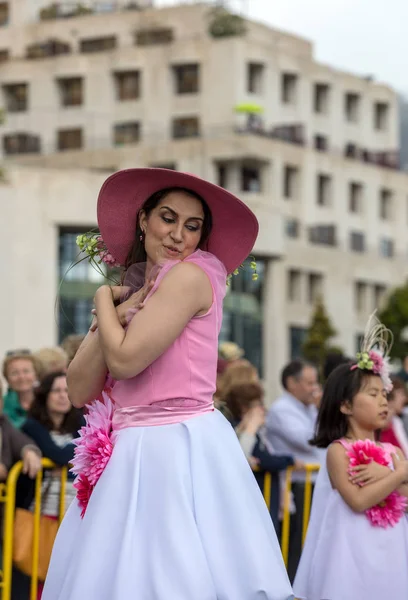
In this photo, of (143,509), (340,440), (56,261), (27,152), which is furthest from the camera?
(27,152)

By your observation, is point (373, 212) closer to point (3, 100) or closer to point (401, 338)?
point (401, 338)

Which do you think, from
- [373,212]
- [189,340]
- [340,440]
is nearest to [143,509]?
[189,340]

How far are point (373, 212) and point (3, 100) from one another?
21.4m

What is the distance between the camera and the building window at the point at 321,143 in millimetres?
78188

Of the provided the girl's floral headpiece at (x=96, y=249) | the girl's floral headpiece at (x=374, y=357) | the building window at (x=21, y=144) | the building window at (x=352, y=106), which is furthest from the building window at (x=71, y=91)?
the girl's floral headpiece at (x=96, y=249)

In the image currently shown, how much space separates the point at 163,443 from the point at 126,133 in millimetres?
69614

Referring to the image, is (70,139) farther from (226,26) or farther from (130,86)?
(226,26)

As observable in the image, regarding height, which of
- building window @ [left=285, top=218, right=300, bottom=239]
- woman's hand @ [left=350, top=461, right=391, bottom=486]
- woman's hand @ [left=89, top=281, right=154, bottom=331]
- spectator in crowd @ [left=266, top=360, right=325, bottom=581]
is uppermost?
building window @ [left=285, top=218, right=300, bottom=239]

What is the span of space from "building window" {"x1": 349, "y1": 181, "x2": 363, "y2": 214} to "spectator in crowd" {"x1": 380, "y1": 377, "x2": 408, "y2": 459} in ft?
217

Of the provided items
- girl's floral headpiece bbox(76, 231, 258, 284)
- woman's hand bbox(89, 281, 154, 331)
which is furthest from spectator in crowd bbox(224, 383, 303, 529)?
woman's hand bbox(89, 281, 154, 331)

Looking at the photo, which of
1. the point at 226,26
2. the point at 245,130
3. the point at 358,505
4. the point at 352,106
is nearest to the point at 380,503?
the point at 358,505

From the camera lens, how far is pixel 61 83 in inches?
2997

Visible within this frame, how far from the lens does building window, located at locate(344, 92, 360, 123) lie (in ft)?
267

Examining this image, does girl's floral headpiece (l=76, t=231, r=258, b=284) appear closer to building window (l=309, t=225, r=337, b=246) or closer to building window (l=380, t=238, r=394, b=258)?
building window (l=309, t=225, r=337, b=246)
